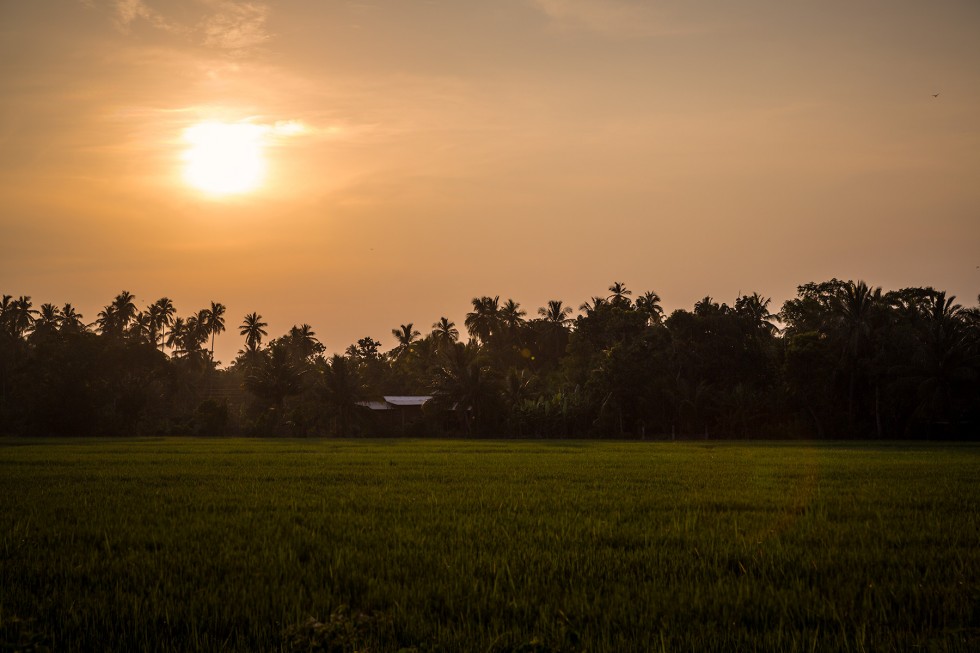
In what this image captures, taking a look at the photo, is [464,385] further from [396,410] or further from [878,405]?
[878,405]

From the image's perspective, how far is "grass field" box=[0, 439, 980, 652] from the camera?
5.54m

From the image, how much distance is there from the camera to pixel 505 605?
6312 millimetres

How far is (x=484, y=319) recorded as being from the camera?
93.0 meters

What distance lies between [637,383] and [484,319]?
3691cm

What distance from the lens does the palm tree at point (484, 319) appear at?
9281 centimetres

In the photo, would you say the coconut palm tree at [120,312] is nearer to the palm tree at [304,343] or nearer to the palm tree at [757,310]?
the palm tree at [304,343]

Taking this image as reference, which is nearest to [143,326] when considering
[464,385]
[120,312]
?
[120,312]

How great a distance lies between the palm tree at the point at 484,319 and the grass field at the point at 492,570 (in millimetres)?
77290

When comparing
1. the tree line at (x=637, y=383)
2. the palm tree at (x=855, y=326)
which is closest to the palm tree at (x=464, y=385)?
the tree line at (x=637, y=383)

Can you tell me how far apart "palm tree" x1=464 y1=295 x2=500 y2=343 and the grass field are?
7729 centimetres

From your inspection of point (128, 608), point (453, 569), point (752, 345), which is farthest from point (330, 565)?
point (752, 345)

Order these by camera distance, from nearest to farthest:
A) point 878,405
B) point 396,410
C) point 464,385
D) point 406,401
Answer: point 878,405, point 464,385, point 396,410, point 406,401

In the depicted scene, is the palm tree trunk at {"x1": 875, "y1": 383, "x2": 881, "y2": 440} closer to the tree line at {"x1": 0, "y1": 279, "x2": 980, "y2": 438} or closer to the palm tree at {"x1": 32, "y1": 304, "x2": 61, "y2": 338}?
the tree line at {"x1": 0, "y1": 279, "x2": 980, "y2": 438}

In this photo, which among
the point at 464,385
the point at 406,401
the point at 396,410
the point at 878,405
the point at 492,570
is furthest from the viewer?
the point at 406,401
